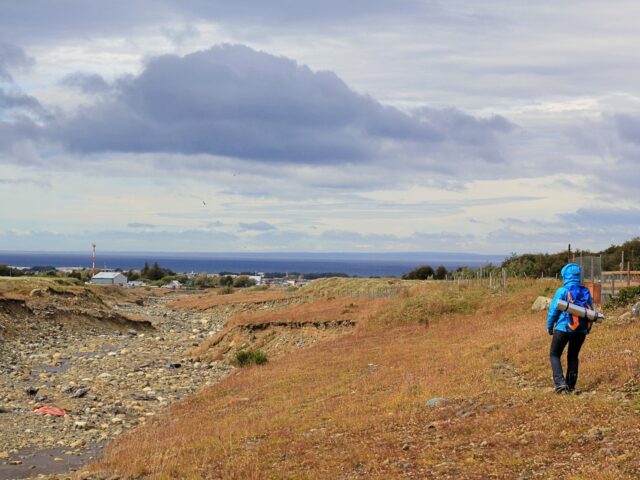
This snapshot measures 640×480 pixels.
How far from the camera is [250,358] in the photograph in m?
37.9

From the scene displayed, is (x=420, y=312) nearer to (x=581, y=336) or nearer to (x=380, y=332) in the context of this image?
(x=380, y=332)

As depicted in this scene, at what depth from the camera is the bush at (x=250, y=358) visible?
3691 centimetres

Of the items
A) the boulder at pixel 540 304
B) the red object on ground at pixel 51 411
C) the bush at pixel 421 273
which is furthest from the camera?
the bush at pixel 421 273

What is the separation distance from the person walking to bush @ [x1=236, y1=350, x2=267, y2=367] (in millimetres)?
21683

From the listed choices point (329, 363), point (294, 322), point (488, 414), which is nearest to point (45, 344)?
point (294, 322)

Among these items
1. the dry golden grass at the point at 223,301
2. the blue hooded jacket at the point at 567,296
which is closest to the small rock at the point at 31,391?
the blue hooded jacket at the point at 567,296

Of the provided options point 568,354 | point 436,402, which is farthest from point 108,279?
point 568,354

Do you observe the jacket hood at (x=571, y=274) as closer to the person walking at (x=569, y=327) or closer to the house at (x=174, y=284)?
the person walking at (x=569, y=327)

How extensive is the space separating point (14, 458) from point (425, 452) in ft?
37.9

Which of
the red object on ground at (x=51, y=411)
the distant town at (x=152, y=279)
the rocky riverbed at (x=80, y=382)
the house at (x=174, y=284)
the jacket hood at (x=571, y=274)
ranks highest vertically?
the jacket hood at (x=571, y=274)

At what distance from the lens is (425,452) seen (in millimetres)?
13656

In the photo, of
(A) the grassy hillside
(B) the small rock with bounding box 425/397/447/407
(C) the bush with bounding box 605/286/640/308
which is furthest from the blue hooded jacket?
(C) the bush with bounding box 605/286/640/308

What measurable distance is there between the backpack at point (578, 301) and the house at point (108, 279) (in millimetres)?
134221

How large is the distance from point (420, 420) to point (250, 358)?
2249 cm
